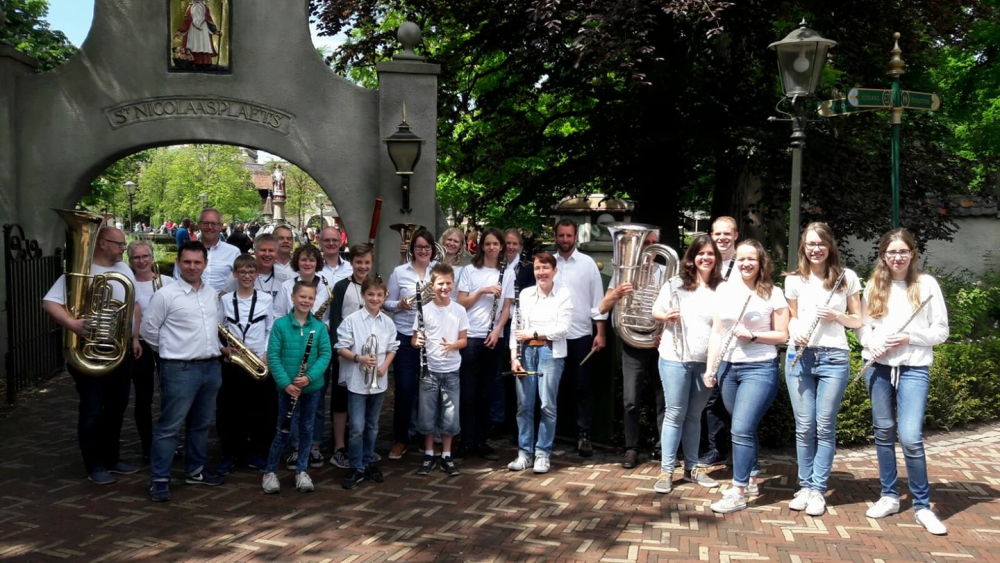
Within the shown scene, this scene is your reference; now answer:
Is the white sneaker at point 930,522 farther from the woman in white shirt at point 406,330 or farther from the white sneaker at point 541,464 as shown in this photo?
the woman in white shirt at point 406,330

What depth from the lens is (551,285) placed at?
6.38 m

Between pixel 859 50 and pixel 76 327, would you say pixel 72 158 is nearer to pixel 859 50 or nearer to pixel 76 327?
pixel 76 327

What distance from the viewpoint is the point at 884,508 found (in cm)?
540

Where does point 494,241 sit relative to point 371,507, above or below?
above

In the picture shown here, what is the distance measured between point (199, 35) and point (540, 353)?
5.98 metres

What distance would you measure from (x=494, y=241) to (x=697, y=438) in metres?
2.20

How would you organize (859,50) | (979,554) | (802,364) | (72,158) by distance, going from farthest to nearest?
(859,50), (72,158), (802,364), (979,554)

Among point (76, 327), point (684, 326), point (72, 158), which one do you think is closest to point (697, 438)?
point (684, 326)

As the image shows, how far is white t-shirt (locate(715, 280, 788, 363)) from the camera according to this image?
535cm

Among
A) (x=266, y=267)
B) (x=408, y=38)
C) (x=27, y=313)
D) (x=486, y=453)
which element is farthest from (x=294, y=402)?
(x=408, y=38)

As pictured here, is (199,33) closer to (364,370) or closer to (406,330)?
(406,330)

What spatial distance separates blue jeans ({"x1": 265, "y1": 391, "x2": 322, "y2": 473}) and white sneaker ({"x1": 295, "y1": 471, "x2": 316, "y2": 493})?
3 cm

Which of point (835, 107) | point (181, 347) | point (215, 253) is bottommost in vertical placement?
point (181, 347)

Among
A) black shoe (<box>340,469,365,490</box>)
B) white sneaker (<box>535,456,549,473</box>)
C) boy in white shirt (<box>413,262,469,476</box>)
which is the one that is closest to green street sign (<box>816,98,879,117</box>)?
boy in white shirt (<box>413,262,469,476</box>)
